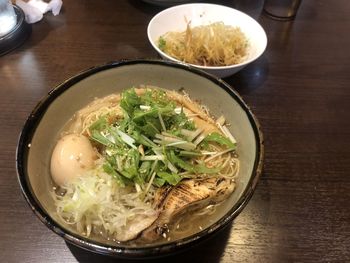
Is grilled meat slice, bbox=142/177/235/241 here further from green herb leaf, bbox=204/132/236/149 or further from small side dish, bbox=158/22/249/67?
small side dish, bbox=158/22/249/67

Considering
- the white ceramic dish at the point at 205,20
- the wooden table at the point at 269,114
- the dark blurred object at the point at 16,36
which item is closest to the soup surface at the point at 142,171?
the wooden table at the point at 269,114

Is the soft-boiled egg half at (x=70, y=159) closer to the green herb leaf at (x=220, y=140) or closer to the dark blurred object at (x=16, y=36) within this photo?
the green herb leaf at (x=220, y=140)

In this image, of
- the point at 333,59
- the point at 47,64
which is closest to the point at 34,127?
the point at 47,64

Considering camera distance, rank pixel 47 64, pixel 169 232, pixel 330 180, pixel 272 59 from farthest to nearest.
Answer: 1. pixel 272 59
2. pixel 47 64
3. pixel 330 180
4. pixel 169 232

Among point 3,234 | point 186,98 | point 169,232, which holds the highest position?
point 186,98

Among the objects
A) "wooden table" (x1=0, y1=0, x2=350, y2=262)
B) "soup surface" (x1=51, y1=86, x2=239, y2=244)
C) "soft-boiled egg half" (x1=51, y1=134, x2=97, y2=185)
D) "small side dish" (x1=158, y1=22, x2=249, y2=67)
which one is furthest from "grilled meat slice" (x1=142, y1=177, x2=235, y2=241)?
"small side dish" (x1=158, y1=22, x2=249, y2=67)

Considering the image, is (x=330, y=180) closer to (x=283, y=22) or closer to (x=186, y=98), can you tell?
(x=186, y=98)

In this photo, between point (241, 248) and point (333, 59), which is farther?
point (333, 59)

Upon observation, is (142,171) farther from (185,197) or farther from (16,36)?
(16,36)
